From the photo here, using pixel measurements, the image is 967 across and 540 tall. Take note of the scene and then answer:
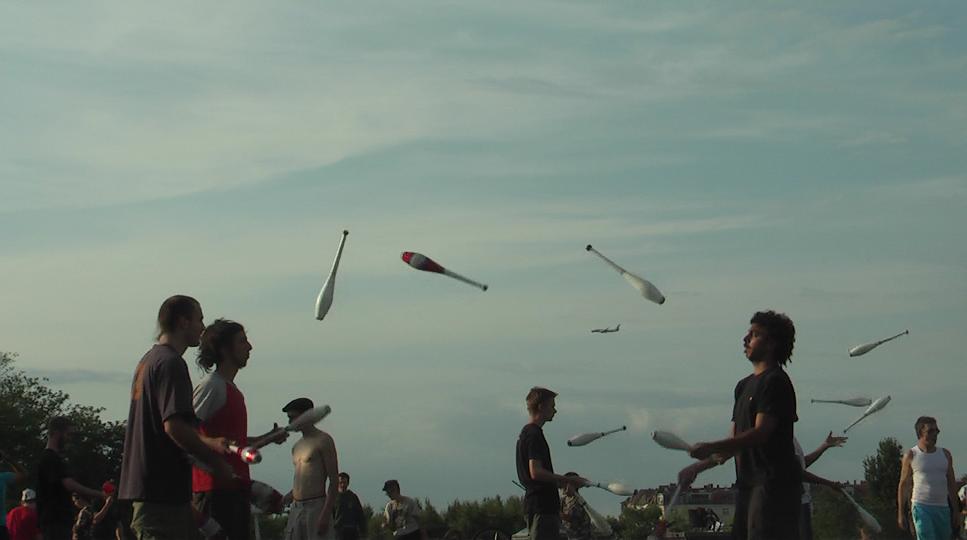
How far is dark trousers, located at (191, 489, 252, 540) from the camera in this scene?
364 inches

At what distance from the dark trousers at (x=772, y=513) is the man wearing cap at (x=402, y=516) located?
461 inches

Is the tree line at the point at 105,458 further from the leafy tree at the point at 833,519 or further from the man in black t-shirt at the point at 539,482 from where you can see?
the man in black t-shirt at the point at 539,482

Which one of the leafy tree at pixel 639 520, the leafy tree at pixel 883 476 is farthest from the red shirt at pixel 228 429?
the leafy tree at pixel 883 476

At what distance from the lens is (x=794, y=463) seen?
29.2 feet

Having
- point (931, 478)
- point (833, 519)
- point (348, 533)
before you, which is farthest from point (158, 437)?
point (833, 519)

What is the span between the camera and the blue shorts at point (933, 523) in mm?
13758

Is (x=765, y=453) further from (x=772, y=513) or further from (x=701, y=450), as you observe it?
(x=701, y=450)

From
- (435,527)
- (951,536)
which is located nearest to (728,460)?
(951,536)

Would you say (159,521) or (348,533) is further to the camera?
(348,533)

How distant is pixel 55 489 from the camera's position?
13867mm

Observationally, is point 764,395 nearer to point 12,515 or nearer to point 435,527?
point 12,515

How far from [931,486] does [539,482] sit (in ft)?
14.4

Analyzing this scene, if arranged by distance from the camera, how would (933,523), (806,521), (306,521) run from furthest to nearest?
(933,523)
(806,521)
(306,521)

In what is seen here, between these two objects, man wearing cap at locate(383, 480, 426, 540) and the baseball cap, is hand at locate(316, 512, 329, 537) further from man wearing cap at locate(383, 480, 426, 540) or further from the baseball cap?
man wearing cap at locate(383, 480, 426, 540)
